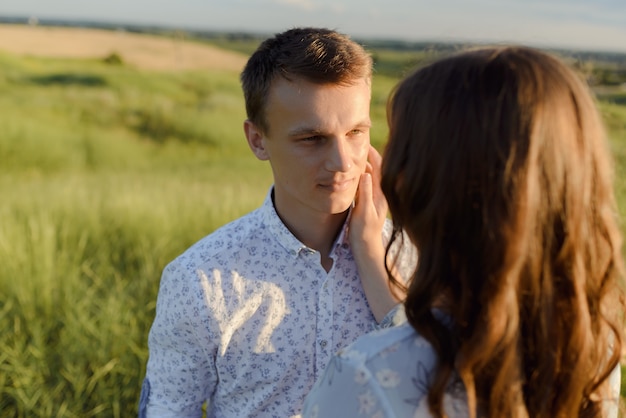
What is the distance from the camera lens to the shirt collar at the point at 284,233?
2.01 meters

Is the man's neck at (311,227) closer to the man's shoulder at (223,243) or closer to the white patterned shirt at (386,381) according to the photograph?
the man's shoulder at (223,243)

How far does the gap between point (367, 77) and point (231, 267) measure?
2.37 ft

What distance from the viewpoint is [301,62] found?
208 cm

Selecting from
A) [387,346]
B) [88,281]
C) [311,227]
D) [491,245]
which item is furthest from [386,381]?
[88,281]

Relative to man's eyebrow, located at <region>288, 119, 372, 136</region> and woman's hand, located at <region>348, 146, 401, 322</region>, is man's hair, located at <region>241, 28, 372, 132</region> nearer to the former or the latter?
man's eyebrow, located at <region>288, 119, 372, 136</region>

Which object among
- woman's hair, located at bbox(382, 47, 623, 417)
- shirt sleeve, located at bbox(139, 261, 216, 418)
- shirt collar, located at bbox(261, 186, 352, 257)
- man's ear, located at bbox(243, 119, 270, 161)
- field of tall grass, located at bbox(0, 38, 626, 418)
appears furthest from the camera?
field of tall grass, located at bbox(0, 38, 626, 418)

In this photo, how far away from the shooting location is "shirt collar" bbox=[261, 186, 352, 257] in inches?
79.0

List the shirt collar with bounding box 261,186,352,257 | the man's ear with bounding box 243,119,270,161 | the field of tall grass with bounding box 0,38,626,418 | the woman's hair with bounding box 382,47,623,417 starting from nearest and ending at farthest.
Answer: the woman's hair with bounding box 382,47,623,417, the shirt collar with bounding box 261,186,352,257, the man's ear with bounding box 243,119,270,161, the field of tall grass with bounding box 0,38,626,418

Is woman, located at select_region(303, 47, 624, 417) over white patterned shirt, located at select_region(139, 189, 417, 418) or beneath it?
over

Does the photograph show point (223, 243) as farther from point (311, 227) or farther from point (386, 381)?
point (386, 381)

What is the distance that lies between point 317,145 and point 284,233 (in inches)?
10.8

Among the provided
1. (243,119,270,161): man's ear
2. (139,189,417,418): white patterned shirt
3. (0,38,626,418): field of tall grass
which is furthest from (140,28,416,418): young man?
(0,38,626,418): field of tall grass

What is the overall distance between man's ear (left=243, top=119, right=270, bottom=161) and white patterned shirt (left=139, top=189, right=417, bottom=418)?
0.89ft

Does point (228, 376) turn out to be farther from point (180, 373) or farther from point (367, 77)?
point (367, 77)
